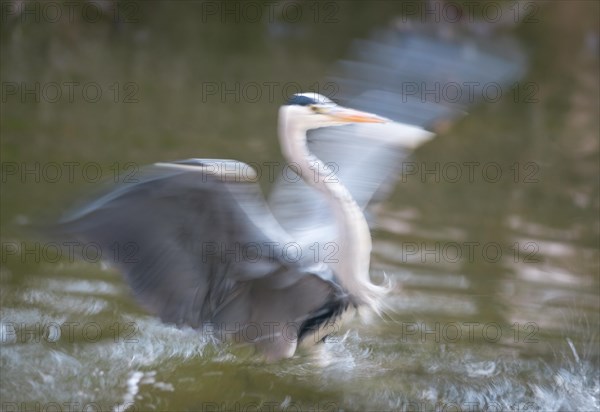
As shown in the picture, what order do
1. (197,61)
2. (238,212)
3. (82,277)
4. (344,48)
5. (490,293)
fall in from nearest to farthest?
(238,212)
(82,277)
(490,293)
(197,61)
(344,48)

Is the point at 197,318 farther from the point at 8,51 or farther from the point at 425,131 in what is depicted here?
the point at 8,51

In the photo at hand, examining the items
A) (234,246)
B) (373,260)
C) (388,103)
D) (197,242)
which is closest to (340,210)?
(234,246)

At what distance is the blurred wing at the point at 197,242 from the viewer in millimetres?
3445

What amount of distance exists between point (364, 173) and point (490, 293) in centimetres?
148

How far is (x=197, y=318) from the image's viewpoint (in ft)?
13.0

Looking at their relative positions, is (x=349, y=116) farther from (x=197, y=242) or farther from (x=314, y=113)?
(x=197, y=242)

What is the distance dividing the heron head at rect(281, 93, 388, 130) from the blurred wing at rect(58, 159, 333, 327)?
1.43ft

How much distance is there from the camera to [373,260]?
6066 millimetres

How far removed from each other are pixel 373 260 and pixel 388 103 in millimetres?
1606

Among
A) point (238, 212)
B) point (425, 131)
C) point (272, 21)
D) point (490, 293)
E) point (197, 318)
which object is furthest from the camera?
point (272, 21)

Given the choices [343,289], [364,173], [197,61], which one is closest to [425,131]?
[364,173]

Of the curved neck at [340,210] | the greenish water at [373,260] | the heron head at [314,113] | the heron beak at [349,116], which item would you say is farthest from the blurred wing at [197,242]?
the heron beak at [349,116]

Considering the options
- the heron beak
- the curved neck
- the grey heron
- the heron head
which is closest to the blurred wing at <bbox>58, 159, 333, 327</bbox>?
the grey heron

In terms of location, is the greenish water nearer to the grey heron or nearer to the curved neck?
the grey heron
